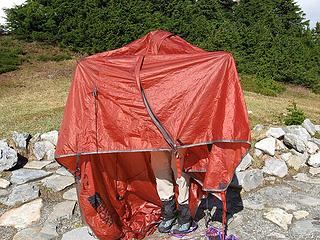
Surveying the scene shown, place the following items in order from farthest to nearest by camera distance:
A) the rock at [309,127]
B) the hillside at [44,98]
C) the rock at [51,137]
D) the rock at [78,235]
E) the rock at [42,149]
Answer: the hillside at [44,98] → the rock at [309,127] → the rock at [51,137] → the rock at [42,149] → the rock at [78,235]

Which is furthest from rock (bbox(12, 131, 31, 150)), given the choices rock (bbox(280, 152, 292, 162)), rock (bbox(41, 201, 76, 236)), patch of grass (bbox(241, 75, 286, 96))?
patch of grass (bbox(241, 75, 286, 96))

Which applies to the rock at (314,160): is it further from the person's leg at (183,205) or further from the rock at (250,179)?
the person's leg at (183,205)

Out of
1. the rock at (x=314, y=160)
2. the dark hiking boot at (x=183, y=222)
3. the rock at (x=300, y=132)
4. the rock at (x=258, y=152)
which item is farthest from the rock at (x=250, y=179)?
the rock at (x=300, y=132)

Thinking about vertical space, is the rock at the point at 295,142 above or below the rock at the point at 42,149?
above

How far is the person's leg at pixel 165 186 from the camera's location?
12.6ft

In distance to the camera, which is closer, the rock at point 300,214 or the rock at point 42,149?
the rock at point 300,214

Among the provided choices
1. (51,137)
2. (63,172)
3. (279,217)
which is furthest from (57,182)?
(279,217)

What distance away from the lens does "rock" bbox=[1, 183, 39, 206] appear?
4706 mm

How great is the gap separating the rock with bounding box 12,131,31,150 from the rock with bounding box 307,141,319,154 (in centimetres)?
359

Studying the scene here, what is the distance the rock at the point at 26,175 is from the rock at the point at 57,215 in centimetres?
73

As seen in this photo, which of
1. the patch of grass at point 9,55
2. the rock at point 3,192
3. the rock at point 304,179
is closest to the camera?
the rock at point 3,192

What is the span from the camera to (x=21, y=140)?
233 inches

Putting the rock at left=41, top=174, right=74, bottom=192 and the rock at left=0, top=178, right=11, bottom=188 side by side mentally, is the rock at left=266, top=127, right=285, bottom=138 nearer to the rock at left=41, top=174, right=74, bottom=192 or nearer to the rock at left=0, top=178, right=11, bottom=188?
the rock at left=41, top=174, right=74, bottom=192

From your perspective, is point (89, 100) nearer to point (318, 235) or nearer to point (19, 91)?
point (318, 235)
